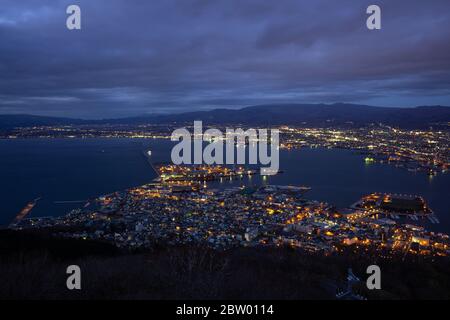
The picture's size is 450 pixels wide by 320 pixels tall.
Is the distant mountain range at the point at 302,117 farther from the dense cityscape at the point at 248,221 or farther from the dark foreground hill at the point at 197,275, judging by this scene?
the dark foreground hill at the point at 197,275

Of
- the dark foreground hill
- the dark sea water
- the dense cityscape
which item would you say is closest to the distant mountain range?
the dark sea water

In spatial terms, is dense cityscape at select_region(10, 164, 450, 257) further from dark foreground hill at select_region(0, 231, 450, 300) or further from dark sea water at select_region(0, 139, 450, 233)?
dark foreground hill at select_region(0, 231, 450, 300)

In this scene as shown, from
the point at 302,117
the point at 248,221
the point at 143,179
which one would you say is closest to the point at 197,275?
the point at 248,221

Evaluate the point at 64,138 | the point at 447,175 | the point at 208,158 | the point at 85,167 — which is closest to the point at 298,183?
the point at 447,175

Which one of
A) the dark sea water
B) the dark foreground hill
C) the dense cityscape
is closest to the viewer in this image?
the dark foreground hill

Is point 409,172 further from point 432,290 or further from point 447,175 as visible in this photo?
point 432,290
